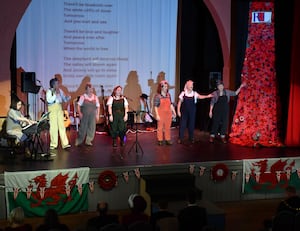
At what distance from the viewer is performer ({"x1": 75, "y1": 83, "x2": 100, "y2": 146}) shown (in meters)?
10.4

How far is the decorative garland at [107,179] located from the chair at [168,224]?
2748mm

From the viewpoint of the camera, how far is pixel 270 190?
978 centimetres

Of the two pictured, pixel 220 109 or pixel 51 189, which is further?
pixel 220 109

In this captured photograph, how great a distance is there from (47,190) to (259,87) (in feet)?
17.3

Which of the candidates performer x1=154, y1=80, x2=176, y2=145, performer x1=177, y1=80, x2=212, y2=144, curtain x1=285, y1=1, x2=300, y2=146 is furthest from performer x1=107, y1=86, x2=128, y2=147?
curtain x1=285, y1=1, x2=300, y2=146

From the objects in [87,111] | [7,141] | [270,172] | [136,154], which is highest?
[87,111]

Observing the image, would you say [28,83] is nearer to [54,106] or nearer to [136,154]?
[54,106]

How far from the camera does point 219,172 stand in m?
9.40

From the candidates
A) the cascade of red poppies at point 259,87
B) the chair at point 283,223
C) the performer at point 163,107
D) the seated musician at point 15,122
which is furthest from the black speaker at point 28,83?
the chair at point 283,223

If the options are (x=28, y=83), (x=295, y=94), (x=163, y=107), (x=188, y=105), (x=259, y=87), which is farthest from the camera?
(x=259, y=87)

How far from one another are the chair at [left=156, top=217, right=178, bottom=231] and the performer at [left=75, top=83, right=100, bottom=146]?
4.64 m

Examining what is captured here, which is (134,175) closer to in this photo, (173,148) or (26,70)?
(173,148)

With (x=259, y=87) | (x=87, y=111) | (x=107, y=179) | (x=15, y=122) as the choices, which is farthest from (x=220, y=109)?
(x=15, y=122)

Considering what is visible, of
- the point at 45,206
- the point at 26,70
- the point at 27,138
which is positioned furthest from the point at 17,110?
the point at 26,70
